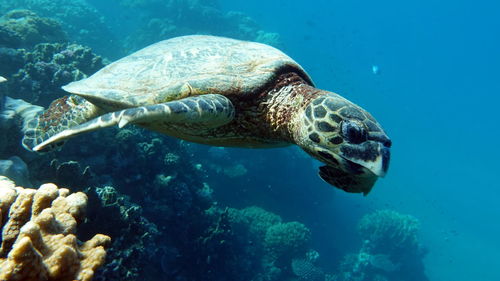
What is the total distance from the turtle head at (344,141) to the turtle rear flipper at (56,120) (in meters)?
2.73

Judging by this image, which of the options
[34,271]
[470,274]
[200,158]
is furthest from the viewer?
[470,274]

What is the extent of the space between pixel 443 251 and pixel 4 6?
36499mm

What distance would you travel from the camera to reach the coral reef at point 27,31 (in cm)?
767

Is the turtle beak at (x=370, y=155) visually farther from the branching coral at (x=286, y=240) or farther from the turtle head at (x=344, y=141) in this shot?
the branching coral at (x=286, y=240)

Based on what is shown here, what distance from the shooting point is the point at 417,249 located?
15.5m

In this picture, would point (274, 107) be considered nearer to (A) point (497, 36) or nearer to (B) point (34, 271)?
(B) point (34, 271)

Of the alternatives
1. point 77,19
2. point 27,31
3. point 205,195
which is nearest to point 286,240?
point 205,195

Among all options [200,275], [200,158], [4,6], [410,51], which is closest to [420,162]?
[200,158]

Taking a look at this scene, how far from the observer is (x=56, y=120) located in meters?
3.80

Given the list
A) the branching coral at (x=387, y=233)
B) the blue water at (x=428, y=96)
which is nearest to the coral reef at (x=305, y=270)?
the blue water at (x=428, y=96)

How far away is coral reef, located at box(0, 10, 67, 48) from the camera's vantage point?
767cm

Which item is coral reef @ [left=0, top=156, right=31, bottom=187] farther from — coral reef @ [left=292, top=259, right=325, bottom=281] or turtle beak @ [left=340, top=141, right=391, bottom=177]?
coral reef @ [left=292, top=259, right=325, bottom=281]

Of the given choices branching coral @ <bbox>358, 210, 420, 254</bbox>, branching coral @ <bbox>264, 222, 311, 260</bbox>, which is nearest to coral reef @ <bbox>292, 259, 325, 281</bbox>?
branching coral @ <bbox>264, 222, 311, 260</bbox>

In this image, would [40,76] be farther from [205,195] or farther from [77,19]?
[77,19]
